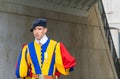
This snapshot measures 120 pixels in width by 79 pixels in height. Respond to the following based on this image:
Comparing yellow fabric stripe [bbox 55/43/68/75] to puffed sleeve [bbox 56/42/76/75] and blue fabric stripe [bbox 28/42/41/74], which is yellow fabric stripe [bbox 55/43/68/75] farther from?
blue fabric stripe [bbox 28/42/41/74]

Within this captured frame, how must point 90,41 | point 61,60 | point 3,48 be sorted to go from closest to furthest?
point 61,60 < point 3,48 < point 90,41

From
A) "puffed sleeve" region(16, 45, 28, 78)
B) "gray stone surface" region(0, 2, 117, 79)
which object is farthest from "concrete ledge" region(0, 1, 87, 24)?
"puffed sleeve" region(16, 45, 28, 78)

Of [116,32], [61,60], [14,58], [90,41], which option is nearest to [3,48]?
[14,58]

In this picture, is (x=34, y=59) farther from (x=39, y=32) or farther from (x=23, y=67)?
(x=39, y=32)

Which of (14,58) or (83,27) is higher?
(83,27)

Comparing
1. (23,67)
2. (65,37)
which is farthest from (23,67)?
(65,37)

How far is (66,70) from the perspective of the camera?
516cm

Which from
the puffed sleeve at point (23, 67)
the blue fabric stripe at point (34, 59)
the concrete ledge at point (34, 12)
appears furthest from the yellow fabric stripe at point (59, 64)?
the concrete ledge at point (34, 12)

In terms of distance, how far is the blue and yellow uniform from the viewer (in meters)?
5.06

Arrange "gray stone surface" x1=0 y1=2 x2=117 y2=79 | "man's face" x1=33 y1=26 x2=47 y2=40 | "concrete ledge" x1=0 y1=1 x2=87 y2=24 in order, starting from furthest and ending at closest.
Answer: "concrete ledge" x1=0 y1=1 x2=87 y2=24 < "gray stone surface" x1=0 y1=2 x2=117 y2=79 < "man's face" x1=33 y1=26 x2=47 y2=40

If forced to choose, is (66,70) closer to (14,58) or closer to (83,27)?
(14,58)

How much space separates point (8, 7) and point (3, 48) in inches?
50.1

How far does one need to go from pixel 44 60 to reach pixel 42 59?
1.2 inches

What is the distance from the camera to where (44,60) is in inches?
199
